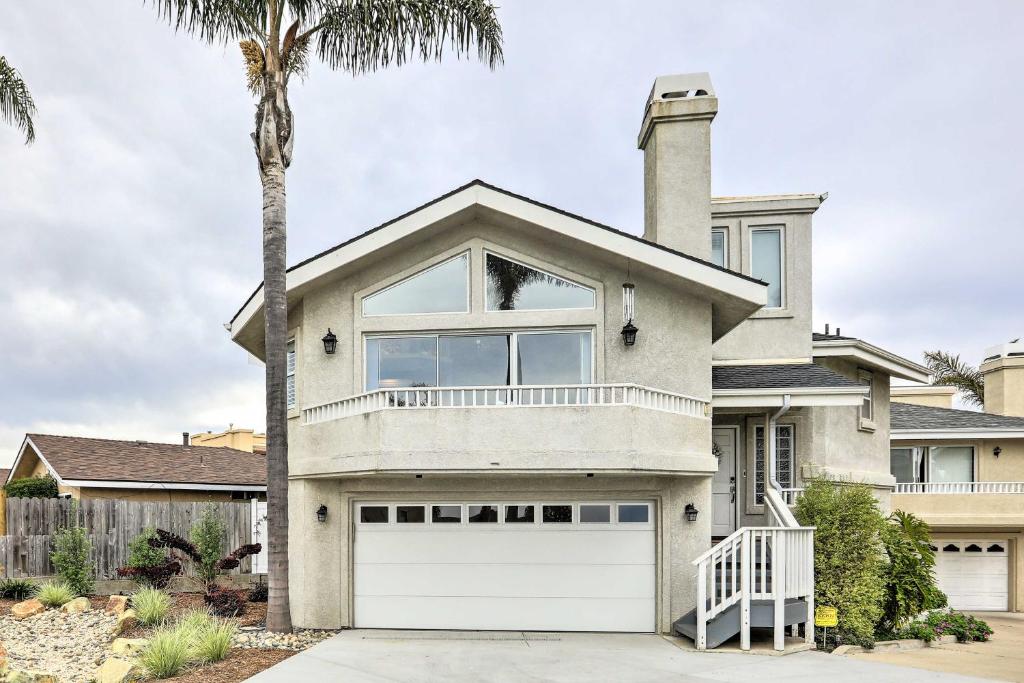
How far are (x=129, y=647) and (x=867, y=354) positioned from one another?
1349cm

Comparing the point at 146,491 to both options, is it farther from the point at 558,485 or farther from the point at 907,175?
the point at 907,175

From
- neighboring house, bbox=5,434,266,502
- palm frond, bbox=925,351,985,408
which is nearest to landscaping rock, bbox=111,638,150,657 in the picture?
neighboring house, bbox=5,434,266,502

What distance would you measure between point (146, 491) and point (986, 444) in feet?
74.3

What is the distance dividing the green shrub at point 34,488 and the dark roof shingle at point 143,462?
1.62 ft

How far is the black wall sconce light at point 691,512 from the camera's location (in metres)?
10.7

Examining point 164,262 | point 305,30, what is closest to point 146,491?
point 164,262

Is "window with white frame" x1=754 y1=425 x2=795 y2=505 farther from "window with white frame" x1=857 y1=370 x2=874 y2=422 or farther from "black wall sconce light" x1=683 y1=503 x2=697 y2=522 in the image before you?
"black wall sconce light" x1=683 y1=503 x2=697 y2=522

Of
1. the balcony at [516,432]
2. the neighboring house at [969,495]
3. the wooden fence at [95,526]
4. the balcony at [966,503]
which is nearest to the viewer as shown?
the balcony at [516,432]

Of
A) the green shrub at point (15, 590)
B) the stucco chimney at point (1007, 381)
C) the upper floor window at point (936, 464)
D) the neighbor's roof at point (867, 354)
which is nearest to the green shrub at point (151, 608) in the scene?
the green shrub at point (15, 590)

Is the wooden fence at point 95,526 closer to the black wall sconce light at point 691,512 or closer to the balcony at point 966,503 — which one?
the black wall sconce light at point 691,512

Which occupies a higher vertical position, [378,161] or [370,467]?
[378,161]

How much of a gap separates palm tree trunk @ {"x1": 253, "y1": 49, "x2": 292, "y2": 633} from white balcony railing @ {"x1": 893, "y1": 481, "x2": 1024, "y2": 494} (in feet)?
50.3

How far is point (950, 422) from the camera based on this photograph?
1903 cm

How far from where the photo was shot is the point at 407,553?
11.1m
